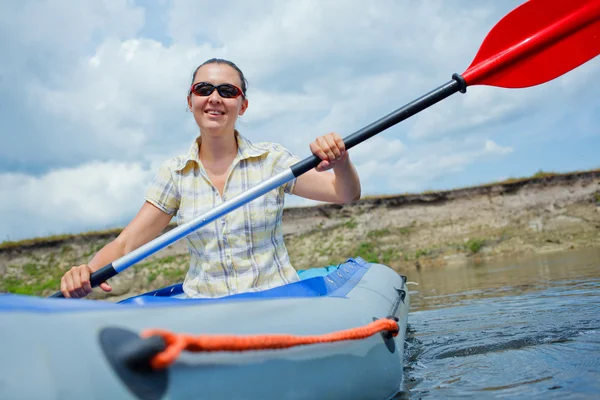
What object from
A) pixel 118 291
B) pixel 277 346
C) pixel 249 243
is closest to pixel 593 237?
pixel 118 291

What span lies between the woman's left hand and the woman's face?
1.44ft

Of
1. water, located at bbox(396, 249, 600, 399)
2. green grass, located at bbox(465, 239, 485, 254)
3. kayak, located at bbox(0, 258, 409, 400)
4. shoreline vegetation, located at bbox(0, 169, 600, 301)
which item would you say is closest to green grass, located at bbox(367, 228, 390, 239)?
shoreline vegetation, located at bbox(0, 169, 600, 301)

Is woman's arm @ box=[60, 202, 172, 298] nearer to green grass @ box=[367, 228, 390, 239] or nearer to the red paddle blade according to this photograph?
the red paddle blade

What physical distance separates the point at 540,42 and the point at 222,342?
2.41 metres

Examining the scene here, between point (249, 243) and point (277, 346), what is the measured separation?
1.01 metres

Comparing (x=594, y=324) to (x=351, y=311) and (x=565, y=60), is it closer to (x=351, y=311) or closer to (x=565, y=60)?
(x=565, y=60)

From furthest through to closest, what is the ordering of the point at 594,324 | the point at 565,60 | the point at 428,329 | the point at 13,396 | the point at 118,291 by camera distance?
the point at 118,291
the point at 428,329
the point at 565,60
the point at 594,324
the point at 13,396

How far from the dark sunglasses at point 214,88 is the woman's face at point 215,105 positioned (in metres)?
0.01

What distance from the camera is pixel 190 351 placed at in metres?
1.03

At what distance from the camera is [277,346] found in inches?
47.6

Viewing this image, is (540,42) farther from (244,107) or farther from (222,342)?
(222,342)

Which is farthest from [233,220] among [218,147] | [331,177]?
[331,177]

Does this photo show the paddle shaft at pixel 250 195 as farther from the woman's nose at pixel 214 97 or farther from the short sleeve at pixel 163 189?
the woman's nose at pixel 214 97

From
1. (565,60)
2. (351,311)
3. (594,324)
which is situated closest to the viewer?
(351,311)
